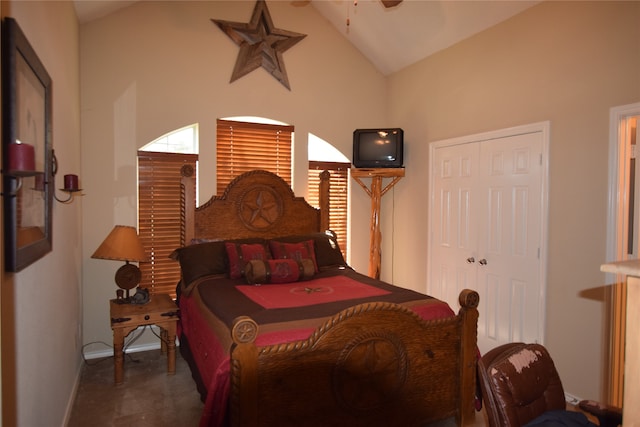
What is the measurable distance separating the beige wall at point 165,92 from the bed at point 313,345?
0.82 meters

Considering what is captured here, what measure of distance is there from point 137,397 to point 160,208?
1.66 metres

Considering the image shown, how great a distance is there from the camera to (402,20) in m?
3.99

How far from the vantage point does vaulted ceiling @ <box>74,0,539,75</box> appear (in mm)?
3436

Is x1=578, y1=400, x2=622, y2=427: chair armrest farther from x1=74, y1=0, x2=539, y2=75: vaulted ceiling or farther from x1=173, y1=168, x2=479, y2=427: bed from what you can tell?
x1=74, y1=0, x2=539, y2=75: vaulted ceiling

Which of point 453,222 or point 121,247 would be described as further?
point 453,222

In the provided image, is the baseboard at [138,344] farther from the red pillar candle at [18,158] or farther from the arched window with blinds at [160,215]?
the red pillar candle at [18,158]

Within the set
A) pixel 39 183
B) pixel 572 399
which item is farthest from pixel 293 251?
pixel 572 399

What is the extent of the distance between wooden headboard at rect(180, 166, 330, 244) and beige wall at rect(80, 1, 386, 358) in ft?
0.71

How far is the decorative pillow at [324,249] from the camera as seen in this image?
395 centimetres

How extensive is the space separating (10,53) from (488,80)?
347 centimetres

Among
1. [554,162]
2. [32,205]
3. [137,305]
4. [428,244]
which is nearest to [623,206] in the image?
[554,162]

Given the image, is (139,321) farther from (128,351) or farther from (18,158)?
(18,158)

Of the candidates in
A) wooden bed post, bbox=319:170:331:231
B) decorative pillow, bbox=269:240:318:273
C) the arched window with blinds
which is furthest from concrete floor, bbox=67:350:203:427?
wooden bed post, bbox=319:170:331:231

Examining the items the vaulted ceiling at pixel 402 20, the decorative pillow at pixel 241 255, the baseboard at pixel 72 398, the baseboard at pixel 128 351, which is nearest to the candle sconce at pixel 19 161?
the baseboard at pixel 72 398
